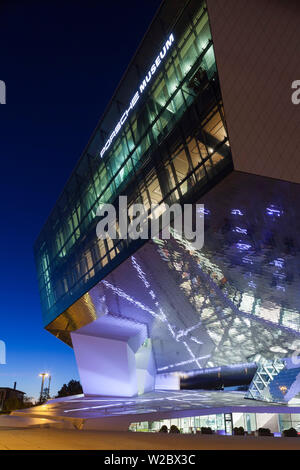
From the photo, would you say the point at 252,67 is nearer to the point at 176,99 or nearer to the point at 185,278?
the point at 176,99

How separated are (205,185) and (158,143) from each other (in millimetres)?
4621

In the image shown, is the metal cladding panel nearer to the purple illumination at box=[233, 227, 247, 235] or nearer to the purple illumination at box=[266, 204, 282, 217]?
the purple illumination at box=[266, 204, 282, 217]

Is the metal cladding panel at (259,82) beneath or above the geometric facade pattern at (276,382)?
above

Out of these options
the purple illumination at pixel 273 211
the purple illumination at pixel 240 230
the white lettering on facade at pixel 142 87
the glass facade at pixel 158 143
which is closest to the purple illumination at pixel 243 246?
the purple illumination at pixel 240 230

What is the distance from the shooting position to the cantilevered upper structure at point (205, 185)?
1376 cm

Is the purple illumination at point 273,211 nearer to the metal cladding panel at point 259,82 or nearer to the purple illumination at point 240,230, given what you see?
the metal cladding panel at point 259,82

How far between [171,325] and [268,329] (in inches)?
343

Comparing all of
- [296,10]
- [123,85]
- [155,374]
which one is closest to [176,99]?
[123,85]

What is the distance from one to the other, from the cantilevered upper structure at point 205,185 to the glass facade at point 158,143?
77mm

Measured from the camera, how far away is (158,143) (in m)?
17.7

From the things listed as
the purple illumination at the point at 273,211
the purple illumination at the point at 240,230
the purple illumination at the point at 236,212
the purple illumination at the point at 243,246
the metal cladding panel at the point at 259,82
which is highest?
the metal cladding panel at the point at 259,82

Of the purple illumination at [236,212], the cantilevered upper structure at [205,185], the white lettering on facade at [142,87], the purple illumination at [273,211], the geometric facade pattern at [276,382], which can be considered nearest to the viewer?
the cantilevered upper structure at [205,185]

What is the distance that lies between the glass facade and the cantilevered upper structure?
0.08m

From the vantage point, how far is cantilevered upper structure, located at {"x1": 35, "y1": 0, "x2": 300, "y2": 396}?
45.1ft
